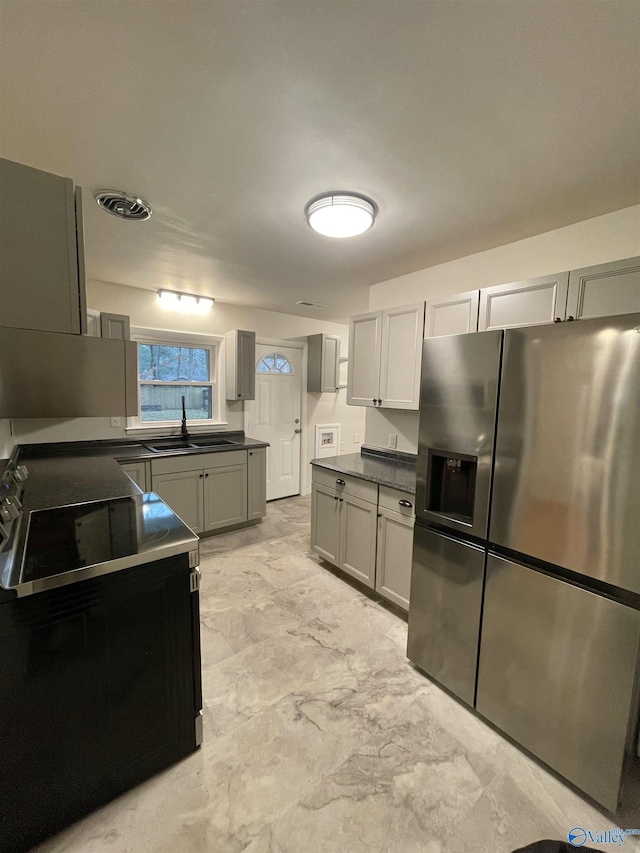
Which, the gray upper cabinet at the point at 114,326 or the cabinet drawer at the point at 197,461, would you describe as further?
the cabinet drawer at the point at 197,461

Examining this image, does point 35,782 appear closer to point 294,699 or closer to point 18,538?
point 18,538

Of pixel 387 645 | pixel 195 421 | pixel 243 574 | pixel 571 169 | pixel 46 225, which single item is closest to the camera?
pixel 46 225

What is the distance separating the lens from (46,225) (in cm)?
112

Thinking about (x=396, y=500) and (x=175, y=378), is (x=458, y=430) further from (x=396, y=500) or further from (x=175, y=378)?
(x=175, y=378)

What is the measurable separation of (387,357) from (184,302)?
2462mm

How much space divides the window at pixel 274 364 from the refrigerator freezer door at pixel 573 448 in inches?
138

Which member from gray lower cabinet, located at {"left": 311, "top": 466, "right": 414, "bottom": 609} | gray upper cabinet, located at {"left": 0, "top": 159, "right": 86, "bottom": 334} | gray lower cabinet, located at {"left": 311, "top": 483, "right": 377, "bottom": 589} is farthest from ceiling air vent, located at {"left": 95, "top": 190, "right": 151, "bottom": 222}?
gray lower cabinet, located at {"left": 311, "top": 483, "right": 377, "bottom": 589}

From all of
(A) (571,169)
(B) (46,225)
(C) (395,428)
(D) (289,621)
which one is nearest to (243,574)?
(D) (289,621)

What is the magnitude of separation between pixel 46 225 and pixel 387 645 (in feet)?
8.50

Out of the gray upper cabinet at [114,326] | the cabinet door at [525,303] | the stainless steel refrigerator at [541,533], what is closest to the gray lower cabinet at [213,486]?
the gray upper cabinet at [114,326]

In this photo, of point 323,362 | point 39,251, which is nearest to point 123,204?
point 39,251

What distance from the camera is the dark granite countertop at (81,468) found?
6.45 ft

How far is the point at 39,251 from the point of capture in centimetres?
111

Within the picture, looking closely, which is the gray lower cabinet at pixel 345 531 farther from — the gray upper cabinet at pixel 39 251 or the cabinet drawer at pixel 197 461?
the gray upper cabinet at pixel 39 251
